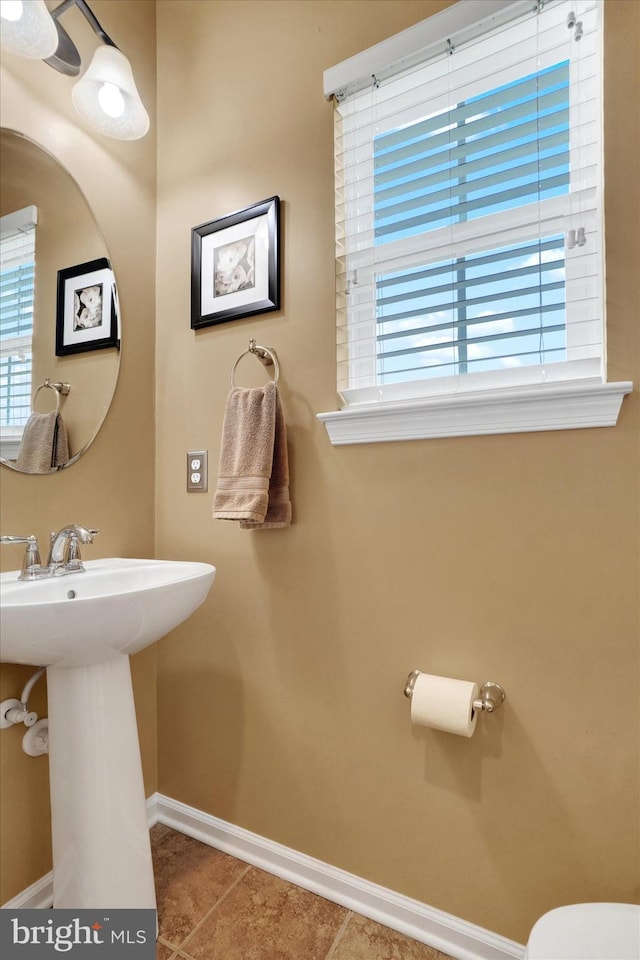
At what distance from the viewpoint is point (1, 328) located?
1.21m

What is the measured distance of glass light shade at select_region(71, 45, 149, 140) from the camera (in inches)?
49.3

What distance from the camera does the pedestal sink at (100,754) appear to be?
3.32ft

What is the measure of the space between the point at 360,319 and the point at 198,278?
58 centimetres

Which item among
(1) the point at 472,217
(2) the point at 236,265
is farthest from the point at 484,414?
(2) the point at 236,265

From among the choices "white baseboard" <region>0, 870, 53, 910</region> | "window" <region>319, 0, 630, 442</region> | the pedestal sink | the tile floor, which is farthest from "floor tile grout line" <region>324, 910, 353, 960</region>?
"window" <region>319, 0, 630, 442</region>

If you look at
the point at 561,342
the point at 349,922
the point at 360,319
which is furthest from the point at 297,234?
the point at 349,922

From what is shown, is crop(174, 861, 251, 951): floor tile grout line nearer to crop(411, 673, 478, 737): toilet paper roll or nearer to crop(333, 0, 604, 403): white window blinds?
crop(411, 673, 478, 737): toilet paper roll

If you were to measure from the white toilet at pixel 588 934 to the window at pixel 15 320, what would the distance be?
144 cm

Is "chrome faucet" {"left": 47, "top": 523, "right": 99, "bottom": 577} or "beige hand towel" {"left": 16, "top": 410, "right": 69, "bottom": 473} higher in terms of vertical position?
"beige hand towel" {"left": 16, "top": 410, "right": 69, "bottom": 473}

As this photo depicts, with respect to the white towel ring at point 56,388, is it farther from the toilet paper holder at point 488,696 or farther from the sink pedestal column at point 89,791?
the toilet paper holder at point 488,696

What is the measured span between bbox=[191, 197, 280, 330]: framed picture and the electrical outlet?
407mm

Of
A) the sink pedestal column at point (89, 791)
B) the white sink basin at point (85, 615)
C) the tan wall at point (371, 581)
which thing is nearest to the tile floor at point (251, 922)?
the tan wall at point (371, 581)

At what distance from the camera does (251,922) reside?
1206 mm

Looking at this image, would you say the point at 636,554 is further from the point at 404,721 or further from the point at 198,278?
the point at 198,278
